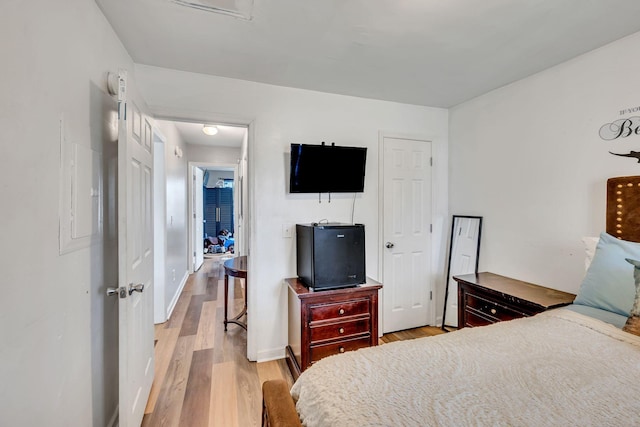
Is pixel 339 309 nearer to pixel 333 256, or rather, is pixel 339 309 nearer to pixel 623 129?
pixel 333 256

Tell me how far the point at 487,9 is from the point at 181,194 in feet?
14.9

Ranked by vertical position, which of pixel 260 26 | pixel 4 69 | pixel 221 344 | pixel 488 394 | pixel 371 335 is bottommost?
pixel 221 344

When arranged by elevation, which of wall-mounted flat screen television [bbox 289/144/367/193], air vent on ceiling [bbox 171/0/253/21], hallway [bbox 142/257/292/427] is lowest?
hallway [bbox 142/257/292/427]

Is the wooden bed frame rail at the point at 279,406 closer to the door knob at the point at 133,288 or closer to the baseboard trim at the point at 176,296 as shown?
the door knob at the point at 133,288

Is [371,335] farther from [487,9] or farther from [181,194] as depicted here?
[181,194]

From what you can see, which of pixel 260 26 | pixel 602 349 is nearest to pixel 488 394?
pixel 602 349

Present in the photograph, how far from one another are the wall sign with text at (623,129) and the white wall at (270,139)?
182 cm

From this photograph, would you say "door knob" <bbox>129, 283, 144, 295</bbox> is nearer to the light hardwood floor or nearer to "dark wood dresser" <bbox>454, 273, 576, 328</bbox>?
the light hardwood floor

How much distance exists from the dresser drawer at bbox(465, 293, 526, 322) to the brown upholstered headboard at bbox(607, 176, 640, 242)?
801 mm

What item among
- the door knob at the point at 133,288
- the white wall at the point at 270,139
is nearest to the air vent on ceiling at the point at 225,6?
the white wall at the point at 270,139

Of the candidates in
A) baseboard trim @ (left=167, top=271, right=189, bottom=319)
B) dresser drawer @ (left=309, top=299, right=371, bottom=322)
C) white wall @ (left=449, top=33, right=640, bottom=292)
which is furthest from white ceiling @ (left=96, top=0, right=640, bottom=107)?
baseboard trim @ (left=167, top=271, right=189, bottom=319)

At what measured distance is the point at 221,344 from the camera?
285 centimetres

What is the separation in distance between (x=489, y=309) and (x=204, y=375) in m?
2.35

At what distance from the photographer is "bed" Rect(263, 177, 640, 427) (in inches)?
32.8
